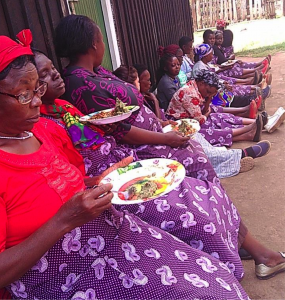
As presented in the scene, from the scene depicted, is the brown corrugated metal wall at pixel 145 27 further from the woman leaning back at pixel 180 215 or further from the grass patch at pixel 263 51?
the woman leaning back at pixel 180 215

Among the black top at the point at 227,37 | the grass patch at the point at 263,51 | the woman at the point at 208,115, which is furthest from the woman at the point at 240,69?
the grass patch at the point at 263,51

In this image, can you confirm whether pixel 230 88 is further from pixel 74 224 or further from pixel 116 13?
pixel 74 224

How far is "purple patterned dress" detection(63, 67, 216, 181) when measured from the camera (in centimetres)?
231

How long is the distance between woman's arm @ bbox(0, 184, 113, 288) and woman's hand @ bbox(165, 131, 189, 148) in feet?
4.60

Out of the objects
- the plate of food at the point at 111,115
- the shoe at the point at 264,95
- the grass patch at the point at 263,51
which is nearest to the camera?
the plate of food at the point at 111,115

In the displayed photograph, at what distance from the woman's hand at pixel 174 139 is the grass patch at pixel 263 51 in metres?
8.91

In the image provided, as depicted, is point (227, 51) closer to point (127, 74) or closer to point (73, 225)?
point (127, 74)

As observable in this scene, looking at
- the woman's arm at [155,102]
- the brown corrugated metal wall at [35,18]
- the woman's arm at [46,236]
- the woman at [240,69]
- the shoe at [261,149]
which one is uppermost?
the brown corrugated metal wall at [35,18]

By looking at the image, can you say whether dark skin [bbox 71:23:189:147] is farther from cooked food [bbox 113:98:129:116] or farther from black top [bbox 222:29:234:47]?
black top [bbox 222:29:234:47]

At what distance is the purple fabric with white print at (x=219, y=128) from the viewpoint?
420 centimetres

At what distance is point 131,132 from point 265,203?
1387 millimetres

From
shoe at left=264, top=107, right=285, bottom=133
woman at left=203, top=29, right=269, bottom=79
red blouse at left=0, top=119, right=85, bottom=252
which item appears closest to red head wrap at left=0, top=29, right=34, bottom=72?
red blouse at left=0, top=119, right=85, bottom=252

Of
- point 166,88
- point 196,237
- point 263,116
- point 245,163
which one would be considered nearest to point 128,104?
point 196,237

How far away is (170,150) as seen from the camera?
2.64 metres
